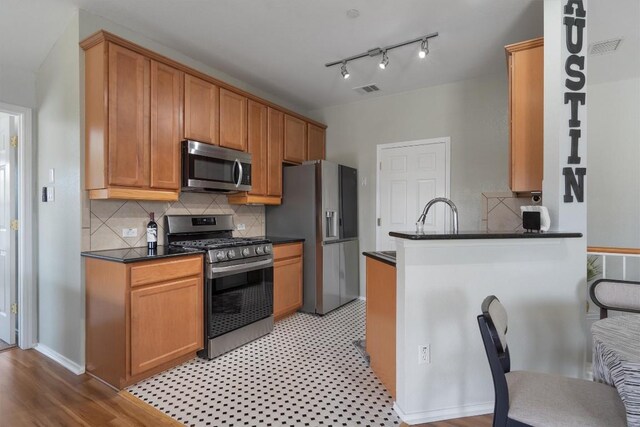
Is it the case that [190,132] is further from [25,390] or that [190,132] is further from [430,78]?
[430,78]

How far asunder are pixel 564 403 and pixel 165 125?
9.82 feet

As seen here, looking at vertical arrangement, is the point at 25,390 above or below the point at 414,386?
below

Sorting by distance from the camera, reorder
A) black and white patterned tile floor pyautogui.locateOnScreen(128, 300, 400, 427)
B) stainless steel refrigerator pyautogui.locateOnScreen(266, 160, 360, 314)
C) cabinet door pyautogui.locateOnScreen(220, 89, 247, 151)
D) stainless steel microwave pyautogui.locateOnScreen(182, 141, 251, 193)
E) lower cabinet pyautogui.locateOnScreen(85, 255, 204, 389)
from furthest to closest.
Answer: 1. stainless steel refrigerator pyautogui.locateOnScreen(266, 160, 360, 314)
2. cabinet door pyautogui.locateOnScreen(220, 89, 247, 151)
3. stainless steel microwave pyautogui.locateOnScreen(182, 141, 251, 193)
4. lower cabinet pyautogui.locateOnScreen(85, 255, 204, 389)
5. black and white patterned tile floor pyautogui.locateOnScreen(128, 300, 400, 427)

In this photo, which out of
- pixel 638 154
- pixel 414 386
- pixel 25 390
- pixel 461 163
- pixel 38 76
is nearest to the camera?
pixel 414 386

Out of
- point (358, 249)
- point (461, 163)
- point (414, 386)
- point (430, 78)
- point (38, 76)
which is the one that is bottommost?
point (414, 386)

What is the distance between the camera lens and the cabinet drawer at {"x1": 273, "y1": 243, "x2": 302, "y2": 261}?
348 cm

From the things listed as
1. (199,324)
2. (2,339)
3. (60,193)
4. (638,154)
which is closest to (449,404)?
(199,324)

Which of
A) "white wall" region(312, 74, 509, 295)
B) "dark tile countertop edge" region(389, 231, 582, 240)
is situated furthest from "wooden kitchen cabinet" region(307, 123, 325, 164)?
"dark tile countertop edge" region(389, 231, 582, 240)

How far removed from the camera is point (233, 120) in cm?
333

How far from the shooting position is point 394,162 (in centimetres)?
427

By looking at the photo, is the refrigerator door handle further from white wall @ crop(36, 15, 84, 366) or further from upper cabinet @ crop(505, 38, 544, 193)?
white wall @ crop(36, 15, 84, 366)

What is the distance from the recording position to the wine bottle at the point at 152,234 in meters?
2.74

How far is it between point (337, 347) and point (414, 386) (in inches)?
44.5

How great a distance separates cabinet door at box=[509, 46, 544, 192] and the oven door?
2.26 metres
